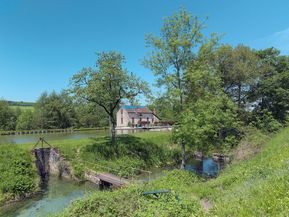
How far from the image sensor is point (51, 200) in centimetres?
1617

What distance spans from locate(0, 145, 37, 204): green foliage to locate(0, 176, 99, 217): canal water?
34.1 inches

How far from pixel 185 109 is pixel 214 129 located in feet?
8.28

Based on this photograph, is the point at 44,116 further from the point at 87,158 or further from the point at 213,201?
the point at 213,201

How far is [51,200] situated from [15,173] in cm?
342

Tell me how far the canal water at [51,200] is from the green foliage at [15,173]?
0.87 m

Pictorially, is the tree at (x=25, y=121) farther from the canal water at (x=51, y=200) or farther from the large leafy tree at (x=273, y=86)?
the large leafy tree at (x=273, y=86)

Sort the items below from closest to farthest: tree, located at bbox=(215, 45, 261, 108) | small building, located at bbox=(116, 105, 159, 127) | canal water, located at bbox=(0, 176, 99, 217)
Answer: canal water, located at bbox=(0, 176, 99, 217) < tree, located at bbox=(215, 45, 261, 108) < small building, located at bbox=(116, 105, 159, 127)

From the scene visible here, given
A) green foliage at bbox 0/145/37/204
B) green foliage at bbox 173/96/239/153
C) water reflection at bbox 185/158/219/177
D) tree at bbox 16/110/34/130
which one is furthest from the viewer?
tree at bbox 16/110/34/130

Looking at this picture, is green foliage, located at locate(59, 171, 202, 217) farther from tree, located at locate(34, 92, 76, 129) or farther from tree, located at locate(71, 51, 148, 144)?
tree, located at locate(34, 92, 76, 129)

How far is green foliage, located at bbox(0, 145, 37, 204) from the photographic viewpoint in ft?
52.9

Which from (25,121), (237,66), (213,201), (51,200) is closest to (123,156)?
(51,200)

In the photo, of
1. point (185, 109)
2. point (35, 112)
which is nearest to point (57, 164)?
point (185, 109)

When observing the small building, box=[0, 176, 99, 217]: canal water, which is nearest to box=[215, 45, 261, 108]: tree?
box=[0, 176, 99, 217]: canal water

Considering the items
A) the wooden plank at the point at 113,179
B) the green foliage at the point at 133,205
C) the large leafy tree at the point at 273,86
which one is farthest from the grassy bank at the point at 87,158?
the large leafy tree at the point at 273,86
